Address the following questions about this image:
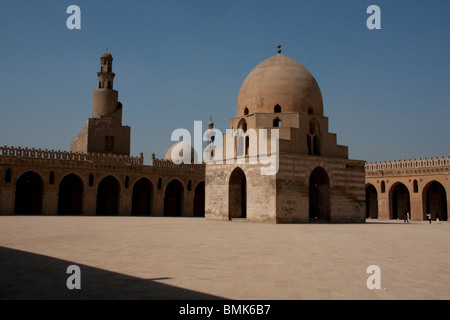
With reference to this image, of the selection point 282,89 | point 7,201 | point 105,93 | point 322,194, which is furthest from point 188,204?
point 282,89

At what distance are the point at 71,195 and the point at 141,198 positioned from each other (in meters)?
5.53

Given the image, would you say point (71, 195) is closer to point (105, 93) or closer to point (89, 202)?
point (89, 202)

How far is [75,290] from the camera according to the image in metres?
5.02

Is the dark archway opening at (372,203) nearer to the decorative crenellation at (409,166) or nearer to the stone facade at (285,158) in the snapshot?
the decorative crenellation at (409,166)

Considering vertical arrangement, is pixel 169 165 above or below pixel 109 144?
below

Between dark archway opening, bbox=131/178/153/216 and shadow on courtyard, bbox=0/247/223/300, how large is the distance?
1045 inches

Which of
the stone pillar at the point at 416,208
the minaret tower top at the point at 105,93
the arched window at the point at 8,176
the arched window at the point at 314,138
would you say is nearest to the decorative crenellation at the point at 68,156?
the arched window at the point at 8,176

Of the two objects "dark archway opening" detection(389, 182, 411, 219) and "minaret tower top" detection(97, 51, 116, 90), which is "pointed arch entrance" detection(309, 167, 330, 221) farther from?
"minaret tower top" detection(97, 51, 116, 90)

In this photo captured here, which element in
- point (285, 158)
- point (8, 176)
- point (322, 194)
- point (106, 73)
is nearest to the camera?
point (285, 158)

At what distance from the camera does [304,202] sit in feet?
65.9

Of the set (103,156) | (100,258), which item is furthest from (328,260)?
(103,156)

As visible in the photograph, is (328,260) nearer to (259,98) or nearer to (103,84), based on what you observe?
(259,98)

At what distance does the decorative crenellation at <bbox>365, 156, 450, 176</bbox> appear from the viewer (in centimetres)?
2867

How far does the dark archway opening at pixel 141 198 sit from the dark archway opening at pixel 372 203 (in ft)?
60.1
